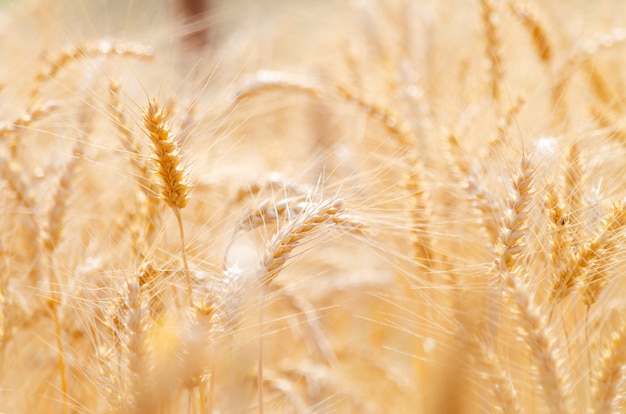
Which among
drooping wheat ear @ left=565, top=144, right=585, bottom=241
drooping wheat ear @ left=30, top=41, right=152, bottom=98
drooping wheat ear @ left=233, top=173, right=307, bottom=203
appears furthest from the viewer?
drooping wheat ear @ left=30, top=41, right=152, bottom=98

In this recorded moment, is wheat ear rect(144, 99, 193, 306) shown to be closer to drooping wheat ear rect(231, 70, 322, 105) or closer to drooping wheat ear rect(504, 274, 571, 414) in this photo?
drooping wheat ear rect(504, 274, 571, 414)

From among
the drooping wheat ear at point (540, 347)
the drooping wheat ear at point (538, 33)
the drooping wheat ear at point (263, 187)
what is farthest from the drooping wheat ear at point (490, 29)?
the drooping wheat ear at point (540, 347)

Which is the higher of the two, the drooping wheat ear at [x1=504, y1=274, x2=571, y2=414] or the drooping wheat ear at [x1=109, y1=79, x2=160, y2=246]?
the drooping wheat ear at [x1=109, y1=79, x2=160, y2=246]

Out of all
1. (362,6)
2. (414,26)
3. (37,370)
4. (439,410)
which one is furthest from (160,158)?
(362,6)

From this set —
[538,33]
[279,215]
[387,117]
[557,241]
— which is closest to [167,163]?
[279,215]

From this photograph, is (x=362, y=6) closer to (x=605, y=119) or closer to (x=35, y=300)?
(x=605, y=119)

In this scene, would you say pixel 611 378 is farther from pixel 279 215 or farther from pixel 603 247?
pixel 279 215

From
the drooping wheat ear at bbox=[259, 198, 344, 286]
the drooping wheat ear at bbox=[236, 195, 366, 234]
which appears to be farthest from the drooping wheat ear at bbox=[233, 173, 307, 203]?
the drooping wheat ear at bbox=[259, 198, 344, 286]
